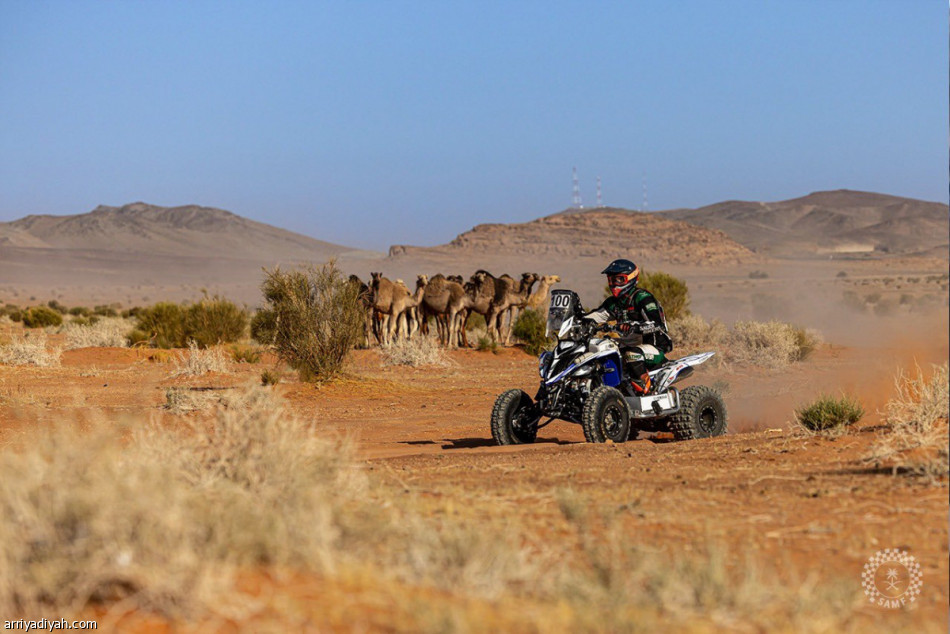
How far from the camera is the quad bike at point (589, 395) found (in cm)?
1221

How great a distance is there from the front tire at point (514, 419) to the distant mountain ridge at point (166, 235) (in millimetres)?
136185

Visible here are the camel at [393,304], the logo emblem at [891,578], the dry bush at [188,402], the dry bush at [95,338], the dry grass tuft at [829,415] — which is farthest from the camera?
the camel at [393,304]

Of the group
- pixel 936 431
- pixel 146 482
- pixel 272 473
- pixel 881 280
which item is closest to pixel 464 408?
pixel 936 431

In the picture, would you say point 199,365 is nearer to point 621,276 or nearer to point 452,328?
point 452,328

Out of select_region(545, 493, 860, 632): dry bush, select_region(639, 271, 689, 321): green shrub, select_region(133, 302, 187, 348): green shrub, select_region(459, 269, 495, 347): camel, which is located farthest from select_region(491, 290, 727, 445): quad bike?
select_region(639, 271, 689, 321): green shrub

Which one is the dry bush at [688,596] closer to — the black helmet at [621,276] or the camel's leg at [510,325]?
the black helmet at [621,276]

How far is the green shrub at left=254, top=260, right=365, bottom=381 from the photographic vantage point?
71.3ft

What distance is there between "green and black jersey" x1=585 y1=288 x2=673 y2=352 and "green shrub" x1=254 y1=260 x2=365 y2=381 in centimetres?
990

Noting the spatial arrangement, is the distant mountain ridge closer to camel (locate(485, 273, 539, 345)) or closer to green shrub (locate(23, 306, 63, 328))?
green shrub (locate(23, 306, 63, 328))

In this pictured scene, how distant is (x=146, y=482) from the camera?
577 cm

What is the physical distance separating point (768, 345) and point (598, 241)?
92.2m

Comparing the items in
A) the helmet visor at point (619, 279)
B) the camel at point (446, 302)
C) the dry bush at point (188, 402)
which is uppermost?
the helmet visor at point (619, 279)

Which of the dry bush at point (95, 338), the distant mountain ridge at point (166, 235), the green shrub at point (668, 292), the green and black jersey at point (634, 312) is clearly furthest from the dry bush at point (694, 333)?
the distant mountain ridge at point (166, 235)

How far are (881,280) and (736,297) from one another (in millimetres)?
13759
